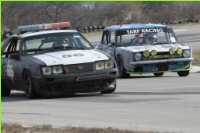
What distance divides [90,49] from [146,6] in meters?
54.9

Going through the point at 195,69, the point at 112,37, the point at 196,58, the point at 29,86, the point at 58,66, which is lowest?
the point at 196,58

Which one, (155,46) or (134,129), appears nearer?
(134,129)

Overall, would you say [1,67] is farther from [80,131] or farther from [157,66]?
[80,131]

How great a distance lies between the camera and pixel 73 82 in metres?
13.2

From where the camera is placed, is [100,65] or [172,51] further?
[172,51]

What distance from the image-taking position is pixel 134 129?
29.2 ft

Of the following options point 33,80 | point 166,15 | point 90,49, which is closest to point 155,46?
point 90,49

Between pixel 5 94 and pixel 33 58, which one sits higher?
pixel 33 58

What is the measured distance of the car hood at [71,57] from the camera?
1316cm

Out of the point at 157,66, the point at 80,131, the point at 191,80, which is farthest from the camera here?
the point at 157,66

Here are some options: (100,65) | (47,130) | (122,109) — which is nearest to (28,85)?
(100,65)

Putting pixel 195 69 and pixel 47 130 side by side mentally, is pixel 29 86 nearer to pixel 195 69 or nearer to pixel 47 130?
pixel 47 130

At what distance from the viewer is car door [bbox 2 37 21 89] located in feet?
46.6

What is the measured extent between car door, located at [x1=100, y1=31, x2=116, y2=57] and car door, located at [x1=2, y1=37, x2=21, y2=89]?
4.91m
